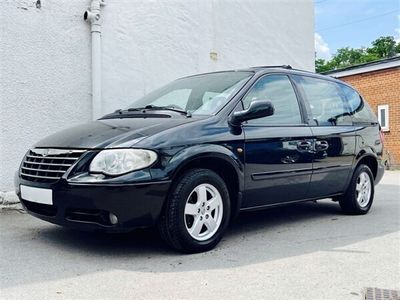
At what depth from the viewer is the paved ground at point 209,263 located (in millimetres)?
3039

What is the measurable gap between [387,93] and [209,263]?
49.3 ft

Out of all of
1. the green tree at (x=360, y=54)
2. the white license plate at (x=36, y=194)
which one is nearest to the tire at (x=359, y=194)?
the white license plate at (x=36, y=194)

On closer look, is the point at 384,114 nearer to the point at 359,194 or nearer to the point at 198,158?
the point at 359,194

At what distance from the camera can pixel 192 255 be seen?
151 inches

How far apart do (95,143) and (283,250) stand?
1.88 m

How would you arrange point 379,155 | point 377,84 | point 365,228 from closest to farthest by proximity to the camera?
1. point 365,228
2. point 379,155
3. point 377,84

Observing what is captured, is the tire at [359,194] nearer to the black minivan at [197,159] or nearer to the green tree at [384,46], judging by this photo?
the black minivan at [197,159]

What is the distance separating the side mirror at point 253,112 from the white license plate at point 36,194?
170 cm

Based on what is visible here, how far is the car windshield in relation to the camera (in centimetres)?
439

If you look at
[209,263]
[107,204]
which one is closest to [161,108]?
[107,204]

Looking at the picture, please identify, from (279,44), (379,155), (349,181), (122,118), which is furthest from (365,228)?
(279,44)

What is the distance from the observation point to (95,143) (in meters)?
3.69

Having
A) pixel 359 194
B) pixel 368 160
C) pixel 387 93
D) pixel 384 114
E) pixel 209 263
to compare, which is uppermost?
pixel 387 93

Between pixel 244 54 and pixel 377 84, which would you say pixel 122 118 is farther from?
pixel 377 84
